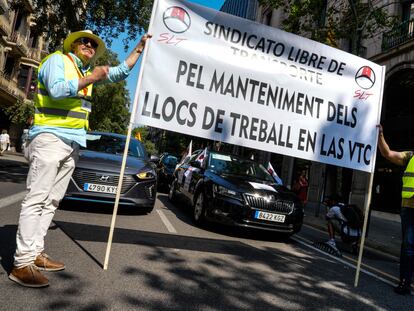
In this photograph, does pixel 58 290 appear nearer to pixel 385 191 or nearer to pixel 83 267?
pixel 83 267

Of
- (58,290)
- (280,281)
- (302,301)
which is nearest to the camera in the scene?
(58,290)

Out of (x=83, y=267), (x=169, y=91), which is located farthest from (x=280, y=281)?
(x=169, y=91)

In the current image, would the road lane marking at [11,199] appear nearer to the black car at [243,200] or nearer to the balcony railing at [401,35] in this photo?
the black car at [243,200]

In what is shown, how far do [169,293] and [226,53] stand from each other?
2.67 m

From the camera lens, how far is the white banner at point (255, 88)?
4000mm

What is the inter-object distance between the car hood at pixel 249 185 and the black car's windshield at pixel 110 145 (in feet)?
5.71

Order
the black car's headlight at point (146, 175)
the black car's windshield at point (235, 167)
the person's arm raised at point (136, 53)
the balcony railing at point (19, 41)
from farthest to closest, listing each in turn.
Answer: the balcony railing at point (19, 41) → the black car's windshield at point (235, 167) → the black car's headlight at point (146, 175) → the person's arm raised at point (136, 53)

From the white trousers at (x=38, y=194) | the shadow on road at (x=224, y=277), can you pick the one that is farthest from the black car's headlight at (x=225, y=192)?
the white trousers at (x=38, y=194)

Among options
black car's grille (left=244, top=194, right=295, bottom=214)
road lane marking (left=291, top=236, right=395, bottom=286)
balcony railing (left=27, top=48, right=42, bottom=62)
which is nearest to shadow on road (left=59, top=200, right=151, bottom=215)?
black car's grille (left=244, top=194, right=295, bottom=214)

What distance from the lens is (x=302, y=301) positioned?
3.45m

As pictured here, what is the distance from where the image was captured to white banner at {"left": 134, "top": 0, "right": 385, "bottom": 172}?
400 cm

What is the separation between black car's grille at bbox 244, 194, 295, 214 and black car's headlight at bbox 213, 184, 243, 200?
0.13 metres

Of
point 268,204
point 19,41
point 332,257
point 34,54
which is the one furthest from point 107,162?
point 34,54

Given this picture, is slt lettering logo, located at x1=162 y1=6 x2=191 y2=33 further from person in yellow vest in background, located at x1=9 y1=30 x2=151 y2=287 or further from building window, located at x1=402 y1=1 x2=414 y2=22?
building window, located at x1=402 y1=1 x2=414 y2=22
